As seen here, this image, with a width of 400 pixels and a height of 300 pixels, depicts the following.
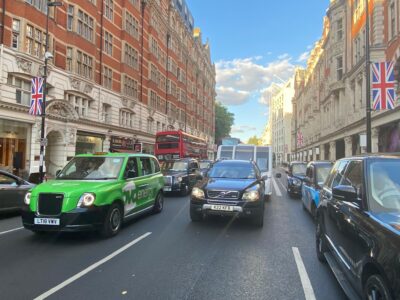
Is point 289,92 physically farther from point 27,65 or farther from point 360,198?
point 360,198

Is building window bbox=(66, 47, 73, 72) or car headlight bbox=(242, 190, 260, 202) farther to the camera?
building window bbox=(66, 47, 73, 72)

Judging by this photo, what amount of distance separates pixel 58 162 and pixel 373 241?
76.5ft

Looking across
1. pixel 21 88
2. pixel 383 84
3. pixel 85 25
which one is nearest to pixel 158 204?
pixel 383 84

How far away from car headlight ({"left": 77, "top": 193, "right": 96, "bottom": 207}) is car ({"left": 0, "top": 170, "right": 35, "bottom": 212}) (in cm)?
394

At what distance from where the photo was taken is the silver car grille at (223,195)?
751 cm

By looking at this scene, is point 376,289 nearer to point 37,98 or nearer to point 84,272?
point 84,272

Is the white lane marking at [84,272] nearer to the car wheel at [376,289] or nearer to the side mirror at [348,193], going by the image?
the car wheel at [376,289]

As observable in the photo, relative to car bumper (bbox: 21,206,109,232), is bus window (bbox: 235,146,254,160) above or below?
above

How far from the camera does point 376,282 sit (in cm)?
273

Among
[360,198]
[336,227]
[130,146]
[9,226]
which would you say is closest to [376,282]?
[360,198]

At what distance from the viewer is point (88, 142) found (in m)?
25.7

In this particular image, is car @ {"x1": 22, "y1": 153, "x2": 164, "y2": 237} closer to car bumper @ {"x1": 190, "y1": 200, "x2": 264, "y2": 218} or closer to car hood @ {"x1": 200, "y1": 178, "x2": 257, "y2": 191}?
car hood @ {"x1": 200, "y1": 178, "x2": 257, "y2": 191}

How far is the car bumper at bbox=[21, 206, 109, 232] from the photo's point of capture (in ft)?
19.8

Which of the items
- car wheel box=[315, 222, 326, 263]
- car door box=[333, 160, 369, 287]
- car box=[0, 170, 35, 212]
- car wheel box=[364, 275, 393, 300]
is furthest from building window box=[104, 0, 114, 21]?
car wheel box=[364, 275, 393, 300]
